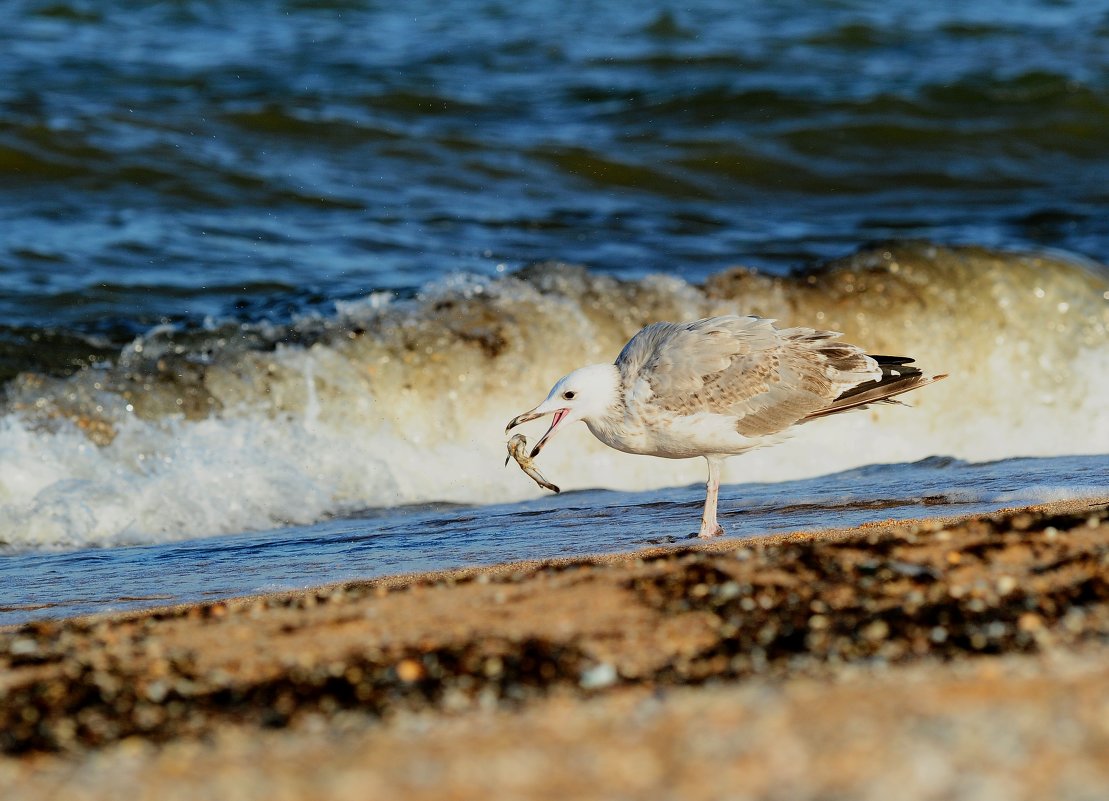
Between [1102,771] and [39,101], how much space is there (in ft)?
44.5

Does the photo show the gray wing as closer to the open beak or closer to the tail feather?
the tail feather

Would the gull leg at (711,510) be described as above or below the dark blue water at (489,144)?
below

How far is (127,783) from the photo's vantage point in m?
2.80

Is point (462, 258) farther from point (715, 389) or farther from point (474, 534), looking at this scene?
point (715, 389)

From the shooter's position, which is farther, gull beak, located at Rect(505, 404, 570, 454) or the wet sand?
gull beak, located at Rect(505, 404, 570, 454)

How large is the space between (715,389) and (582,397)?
0.52 m

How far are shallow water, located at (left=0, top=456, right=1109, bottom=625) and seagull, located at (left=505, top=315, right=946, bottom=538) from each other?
0.41m

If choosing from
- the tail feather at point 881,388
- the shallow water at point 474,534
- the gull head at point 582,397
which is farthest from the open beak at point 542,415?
the tail feather at point 881,388

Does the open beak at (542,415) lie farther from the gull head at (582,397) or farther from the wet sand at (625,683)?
the wet sand at (625,683)

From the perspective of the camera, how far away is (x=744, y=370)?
6.16 m

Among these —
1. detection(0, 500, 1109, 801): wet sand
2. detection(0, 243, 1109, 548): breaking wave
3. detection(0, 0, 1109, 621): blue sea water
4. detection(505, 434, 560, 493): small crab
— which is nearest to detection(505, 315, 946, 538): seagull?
detection(505, 434, 560, 493): small crab

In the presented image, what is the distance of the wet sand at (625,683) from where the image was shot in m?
2.65

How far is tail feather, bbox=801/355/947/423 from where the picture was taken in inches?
249

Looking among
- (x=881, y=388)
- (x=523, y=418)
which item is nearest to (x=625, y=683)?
(x=523, y=418)
